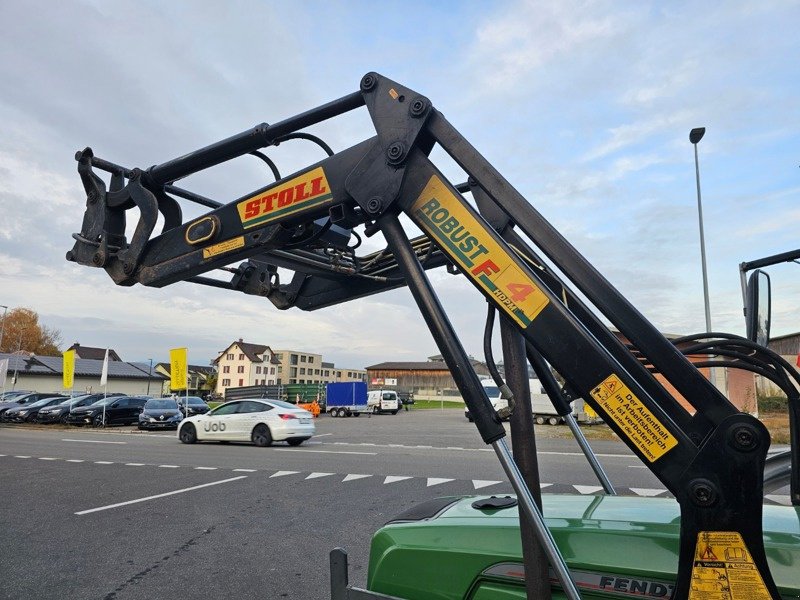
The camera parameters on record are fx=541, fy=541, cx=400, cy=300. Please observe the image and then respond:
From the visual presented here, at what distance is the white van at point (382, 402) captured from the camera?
137 feet

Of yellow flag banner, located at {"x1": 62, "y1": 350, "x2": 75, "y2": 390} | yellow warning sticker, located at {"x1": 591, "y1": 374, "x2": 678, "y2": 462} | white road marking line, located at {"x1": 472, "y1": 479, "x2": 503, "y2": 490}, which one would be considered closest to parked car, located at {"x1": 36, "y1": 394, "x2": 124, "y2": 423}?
yellow flag banner, located at {"x1": 62, "y1": 350, "x2": 75, "y2": 390}

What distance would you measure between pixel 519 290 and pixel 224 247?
5.54 ft

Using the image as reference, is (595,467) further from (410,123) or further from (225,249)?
(225,249)

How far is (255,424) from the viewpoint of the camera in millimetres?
15906

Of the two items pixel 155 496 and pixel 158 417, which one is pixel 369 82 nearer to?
pixel 155 496

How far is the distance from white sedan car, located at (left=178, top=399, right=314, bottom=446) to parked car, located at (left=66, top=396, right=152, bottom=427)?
12169 millimetres

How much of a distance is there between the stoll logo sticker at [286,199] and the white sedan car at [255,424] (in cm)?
1357

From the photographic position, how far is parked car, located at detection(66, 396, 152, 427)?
26047mm

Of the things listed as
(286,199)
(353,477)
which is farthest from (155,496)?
(286,199)

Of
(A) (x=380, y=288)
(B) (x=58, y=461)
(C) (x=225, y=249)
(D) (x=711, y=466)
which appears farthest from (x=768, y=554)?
(B) (x=58, y=461)

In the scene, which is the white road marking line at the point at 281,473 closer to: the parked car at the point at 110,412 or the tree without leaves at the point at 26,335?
the parked car at the point at 110,412

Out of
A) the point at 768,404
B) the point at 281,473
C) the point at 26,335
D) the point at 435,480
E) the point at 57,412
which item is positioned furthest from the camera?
the point at 26,335

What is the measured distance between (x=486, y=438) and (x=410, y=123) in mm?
1331

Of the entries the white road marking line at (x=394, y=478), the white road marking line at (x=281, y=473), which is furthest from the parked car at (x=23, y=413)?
the white road marking line at (x=394, y=478)
